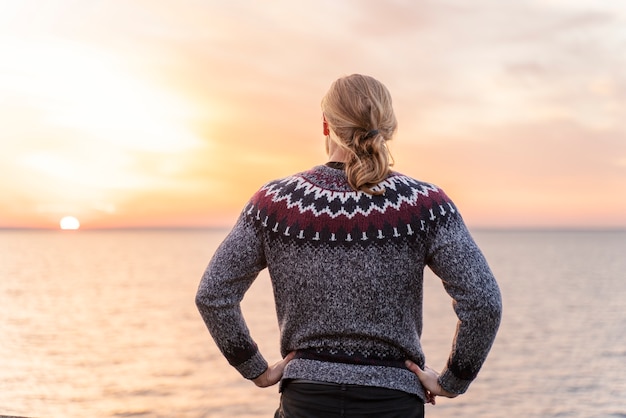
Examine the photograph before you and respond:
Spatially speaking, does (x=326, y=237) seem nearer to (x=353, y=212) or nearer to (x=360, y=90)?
(x=353, y=212)

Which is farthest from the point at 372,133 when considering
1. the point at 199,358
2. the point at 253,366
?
the point at 199,358

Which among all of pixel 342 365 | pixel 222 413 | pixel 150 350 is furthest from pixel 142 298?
pixel 342 365

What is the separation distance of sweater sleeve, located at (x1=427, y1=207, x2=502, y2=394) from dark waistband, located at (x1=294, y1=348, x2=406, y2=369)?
21cm

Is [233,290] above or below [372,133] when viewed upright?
below

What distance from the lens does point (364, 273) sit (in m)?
1.92

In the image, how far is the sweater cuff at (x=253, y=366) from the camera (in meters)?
2.23

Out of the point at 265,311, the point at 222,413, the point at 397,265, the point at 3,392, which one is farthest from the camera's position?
the point at 265,311

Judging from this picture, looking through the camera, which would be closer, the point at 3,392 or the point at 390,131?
the point at 390,131

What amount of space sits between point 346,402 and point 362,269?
14.9 inches

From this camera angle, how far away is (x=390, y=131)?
202 cm

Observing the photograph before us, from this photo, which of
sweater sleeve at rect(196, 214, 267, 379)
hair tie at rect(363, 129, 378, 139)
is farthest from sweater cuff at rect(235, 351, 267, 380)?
hair tie at rect(363, 129, 378, 139)

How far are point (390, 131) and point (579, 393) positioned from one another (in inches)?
578

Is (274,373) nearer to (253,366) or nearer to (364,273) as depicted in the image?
(253,366)

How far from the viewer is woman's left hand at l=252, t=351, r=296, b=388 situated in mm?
2064
